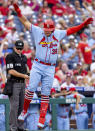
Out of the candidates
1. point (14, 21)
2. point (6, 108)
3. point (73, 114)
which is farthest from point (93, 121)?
point (14, 21)

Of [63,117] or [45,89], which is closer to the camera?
[45,89]

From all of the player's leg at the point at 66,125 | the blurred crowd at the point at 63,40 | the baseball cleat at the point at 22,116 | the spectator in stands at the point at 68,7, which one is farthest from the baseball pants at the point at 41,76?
the spectator in stands at the point at 68,7

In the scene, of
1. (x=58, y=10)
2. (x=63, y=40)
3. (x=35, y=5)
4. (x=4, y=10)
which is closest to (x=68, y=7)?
(x=58, y=10)

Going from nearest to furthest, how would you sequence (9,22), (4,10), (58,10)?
(9,22) → (4,10) → (58,10)

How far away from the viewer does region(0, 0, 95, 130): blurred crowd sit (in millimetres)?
10562

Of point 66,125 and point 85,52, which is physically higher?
point 85,52

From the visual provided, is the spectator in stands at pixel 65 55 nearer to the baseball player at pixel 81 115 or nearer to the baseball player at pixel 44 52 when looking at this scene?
the baseball player at pixel 81 115

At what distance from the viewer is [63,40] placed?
1369cm

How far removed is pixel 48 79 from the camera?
7031mm

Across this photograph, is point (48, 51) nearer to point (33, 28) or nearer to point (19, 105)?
point (33, 28)

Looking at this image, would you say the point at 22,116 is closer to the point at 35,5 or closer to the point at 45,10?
the point at 45,10

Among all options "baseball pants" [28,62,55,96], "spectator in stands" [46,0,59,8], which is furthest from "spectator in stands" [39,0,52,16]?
"baseball pants" [28,62,55,96]

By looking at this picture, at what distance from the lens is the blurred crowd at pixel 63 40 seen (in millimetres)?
10562

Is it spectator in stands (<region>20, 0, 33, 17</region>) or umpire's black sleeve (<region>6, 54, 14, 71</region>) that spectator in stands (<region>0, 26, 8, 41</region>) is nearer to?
spectator in stands (<region>20, 0, 33, 17</region>)
